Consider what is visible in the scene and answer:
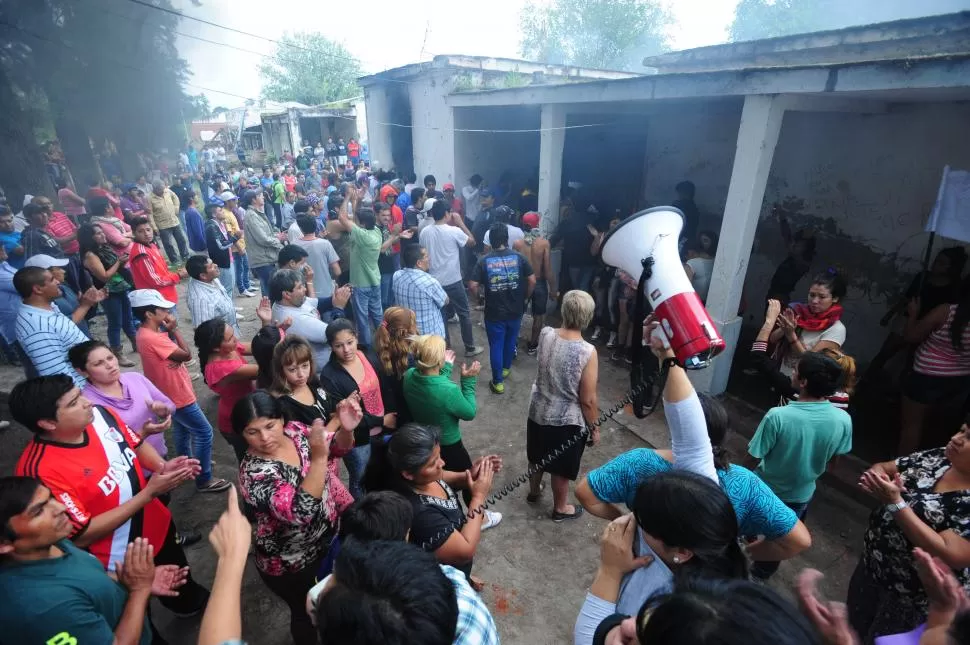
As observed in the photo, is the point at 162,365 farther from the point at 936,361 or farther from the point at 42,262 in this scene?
the point at 936,361

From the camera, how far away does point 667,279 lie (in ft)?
7.06

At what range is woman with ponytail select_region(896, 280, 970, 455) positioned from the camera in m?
3.53

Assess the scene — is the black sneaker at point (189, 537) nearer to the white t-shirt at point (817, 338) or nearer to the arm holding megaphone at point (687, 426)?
→ the arm holding megaphone at point (687, 426)

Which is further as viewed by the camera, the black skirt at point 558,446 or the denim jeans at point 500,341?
the denim jeans at point 500,341

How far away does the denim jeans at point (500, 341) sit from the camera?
5309mm

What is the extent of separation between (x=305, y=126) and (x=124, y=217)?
64.1 feet

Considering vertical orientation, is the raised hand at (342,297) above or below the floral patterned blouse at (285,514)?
above

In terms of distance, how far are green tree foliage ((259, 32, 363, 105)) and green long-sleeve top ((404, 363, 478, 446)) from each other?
43357mm

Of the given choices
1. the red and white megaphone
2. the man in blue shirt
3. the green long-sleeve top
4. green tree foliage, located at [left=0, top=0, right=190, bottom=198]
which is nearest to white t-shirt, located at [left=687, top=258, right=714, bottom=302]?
the red and white megaphone

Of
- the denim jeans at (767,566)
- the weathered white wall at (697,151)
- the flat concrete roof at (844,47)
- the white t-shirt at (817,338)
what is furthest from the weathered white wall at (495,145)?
the denim jeans at (767,566)

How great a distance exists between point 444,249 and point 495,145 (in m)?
5.83

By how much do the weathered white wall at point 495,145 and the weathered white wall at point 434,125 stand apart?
22 centimetres

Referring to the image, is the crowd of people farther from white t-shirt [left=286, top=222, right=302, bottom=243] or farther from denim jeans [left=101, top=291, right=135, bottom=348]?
white t-shirt [left=286, top=222, right=302, bottom=243]

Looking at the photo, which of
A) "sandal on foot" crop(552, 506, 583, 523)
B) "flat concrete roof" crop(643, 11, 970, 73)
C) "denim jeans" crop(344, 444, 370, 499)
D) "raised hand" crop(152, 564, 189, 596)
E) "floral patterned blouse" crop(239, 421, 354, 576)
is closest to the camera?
"raised hand" crop(152, 564, 189, 596)
